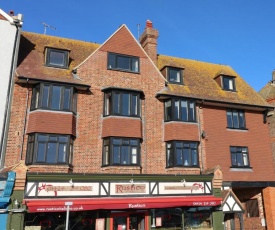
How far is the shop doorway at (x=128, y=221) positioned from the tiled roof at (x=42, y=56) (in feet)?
26.2

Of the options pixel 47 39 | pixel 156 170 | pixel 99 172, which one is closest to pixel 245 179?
pixel 156 170

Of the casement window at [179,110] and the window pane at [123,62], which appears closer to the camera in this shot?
the casement window at [179,110]

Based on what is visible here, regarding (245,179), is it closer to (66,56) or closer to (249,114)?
(249,114)

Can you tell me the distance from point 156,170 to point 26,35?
42.3 ft

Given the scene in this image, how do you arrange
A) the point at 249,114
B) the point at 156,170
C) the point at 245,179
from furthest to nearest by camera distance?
the point at 249,114
the point at 245,179
the point at 156,170

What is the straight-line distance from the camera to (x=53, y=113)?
16641 mm

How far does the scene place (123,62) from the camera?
19.9 meters

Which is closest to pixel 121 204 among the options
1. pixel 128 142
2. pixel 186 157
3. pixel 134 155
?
pixel 134 155

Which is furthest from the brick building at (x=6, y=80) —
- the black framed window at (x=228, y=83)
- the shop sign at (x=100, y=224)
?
the black framed window at (x=228, y=83)

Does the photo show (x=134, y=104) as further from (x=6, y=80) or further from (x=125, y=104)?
(x=6, y=80)

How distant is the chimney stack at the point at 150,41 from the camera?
2288 centimetres

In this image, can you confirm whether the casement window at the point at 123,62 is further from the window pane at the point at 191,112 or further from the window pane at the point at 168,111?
the window pane at the point at 191,112

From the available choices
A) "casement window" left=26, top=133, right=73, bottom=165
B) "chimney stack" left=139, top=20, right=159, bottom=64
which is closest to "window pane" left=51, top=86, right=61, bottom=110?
"casement window" left=26, top=133, right=73, bottom=165

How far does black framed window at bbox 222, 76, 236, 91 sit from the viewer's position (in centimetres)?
2308
